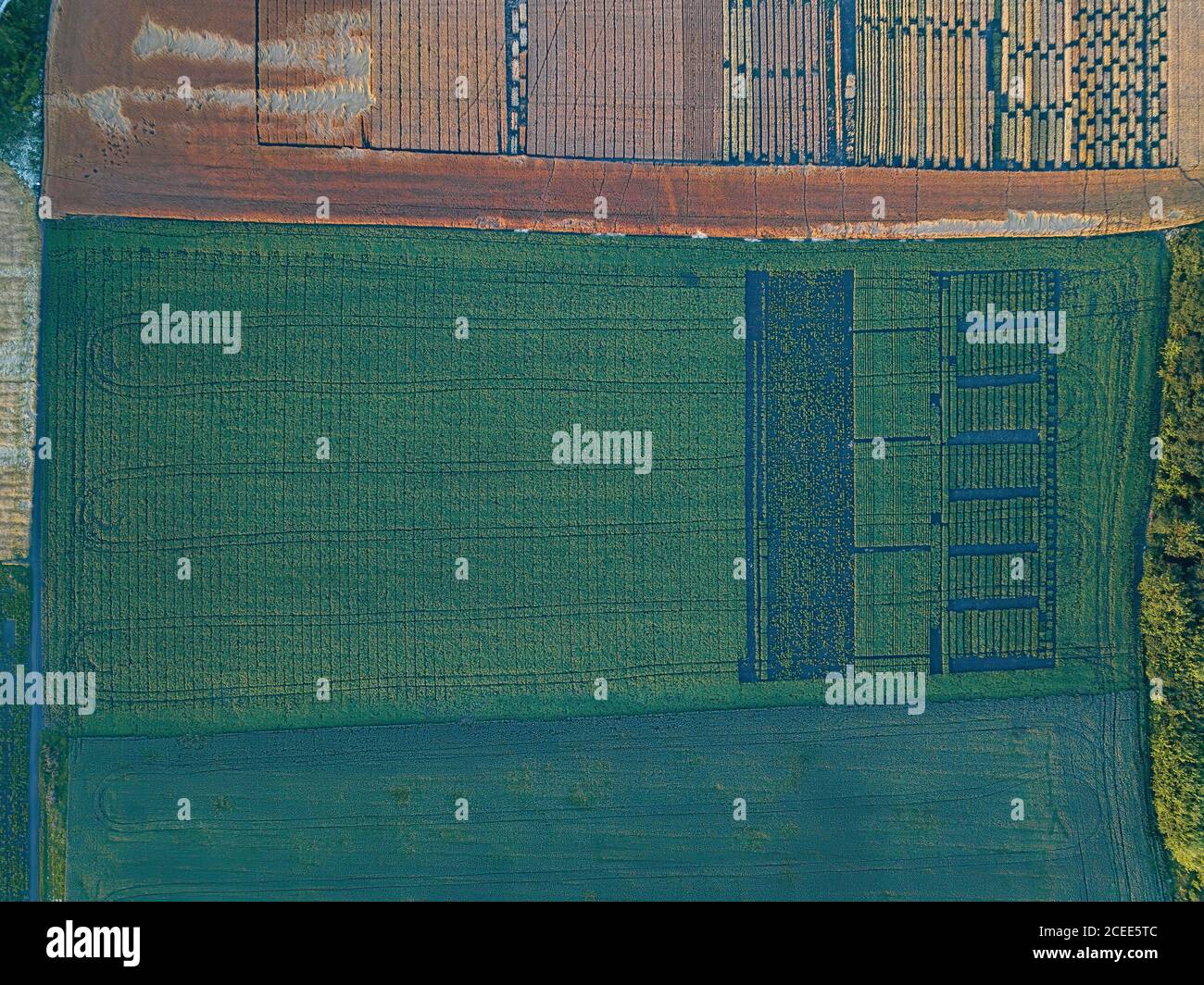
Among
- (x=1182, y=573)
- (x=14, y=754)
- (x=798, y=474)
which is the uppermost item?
(x=798, y=474)

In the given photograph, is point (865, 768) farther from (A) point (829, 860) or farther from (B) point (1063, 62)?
(B) point (1063, 62)

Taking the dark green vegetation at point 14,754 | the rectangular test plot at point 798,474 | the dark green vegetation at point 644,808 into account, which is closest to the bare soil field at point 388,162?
the rectangular test plot at point 798,474

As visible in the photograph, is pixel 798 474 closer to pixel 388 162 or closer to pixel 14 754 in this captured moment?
pixel 388 162

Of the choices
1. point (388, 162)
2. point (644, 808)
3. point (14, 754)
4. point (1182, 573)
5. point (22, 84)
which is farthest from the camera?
point (644, 808)

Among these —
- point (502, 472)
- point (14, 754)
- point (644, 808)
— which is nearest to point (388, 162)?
point (502, 472)

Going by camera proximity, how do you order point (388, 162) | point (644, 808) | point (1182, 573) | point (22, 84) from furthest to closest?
point (644, 808), point (1182, 573), point (388, 162), point (22, 84)

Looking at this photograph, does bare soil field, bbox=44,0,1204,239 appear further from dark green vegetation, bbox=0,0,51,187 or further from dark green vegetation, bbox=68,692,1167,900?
dark green vegetation, bbox=68,692,1167,900

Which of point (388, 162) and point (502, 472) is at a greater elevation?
point (388, 162)
